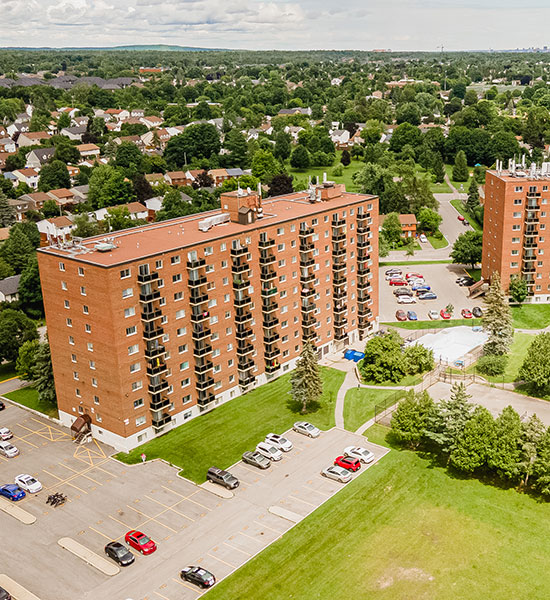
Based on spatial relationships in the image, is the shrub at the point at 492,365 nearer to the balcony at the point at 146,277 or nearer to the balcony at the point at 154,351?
the balcony at the point at 154,351

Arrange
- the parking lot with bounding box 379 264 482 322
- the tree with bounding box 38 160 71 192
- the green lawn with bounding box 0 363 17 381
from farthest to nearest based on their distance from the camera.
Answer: the tree with bounding box 38 160 71 192, the parking lot with bounding box 379 264 482 322, the green lawn with bounding box 0 363 17 381

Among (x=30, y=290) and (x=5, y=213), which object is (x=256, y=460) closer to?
(x=30, y=290)

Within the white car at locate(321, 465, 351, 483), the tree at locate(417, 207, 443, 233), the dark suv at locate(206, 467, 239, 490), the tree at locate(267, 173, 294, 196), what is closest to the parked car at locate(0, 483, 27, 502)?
the dark suv at locate(206, 467, 239, 490)

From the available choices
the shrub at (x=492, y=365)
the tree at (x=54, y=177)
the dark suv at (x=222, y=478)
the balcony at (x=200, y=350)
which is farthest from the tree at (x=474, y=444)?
the tree at (x=54, y=177)

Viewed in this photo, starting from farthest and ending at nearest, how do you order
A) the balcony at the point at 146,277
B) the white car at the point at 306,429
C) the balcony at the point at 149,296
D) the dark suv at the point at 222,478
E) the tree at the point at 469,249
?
1. the tree at the point at 469,249
2. the white car at the point at 306,429
3. the balcony at the point at 149,296
4. the balcony at the point at 146,277
5. the dark suv at the point at 222,478

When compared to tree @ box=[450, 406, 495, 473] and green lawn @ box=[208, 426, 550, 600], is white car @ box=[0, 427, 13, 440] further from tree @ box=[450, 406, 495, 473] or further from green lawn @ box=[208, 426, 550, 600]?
tree @ box=[450, 406, 495, 473]

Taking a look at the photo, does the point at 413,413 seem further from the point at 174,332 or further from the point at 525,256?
the point at 525,256
